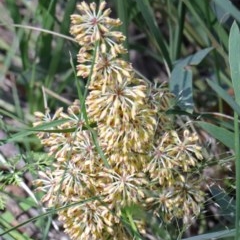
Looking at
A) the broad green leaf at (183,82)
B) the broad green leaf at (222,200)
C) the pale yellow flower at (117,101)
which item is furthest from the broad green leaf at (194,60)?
the pale yellow flower at (117,101)

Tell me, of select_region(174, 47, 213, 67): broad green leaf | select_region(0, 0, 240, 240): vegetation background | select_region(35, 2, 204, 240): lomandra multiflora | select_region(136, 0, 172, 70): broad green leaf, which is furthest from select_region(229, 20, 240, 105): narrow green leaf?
select_region(174, 47, 213, 67): broad green leaf

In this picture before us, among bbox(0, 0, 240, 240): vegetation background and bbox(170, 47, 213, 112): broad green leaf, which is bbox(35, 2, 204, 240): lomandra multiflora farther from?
bbox(170, 47, 213, 112): broad green leaf

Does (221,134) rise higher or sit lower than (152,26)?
lower

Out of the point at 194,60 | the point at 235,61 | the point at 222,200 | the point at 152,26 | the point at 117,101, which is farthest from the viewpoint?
the point at 194,60

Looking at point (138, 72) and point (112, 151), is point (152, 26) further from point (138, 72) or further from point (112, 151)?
point (112, 151)

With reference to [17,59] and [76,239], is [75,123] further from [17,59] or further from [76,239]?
[17,59]

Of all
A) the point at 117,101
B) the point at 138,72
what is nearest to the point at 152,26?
the point at 138,72
